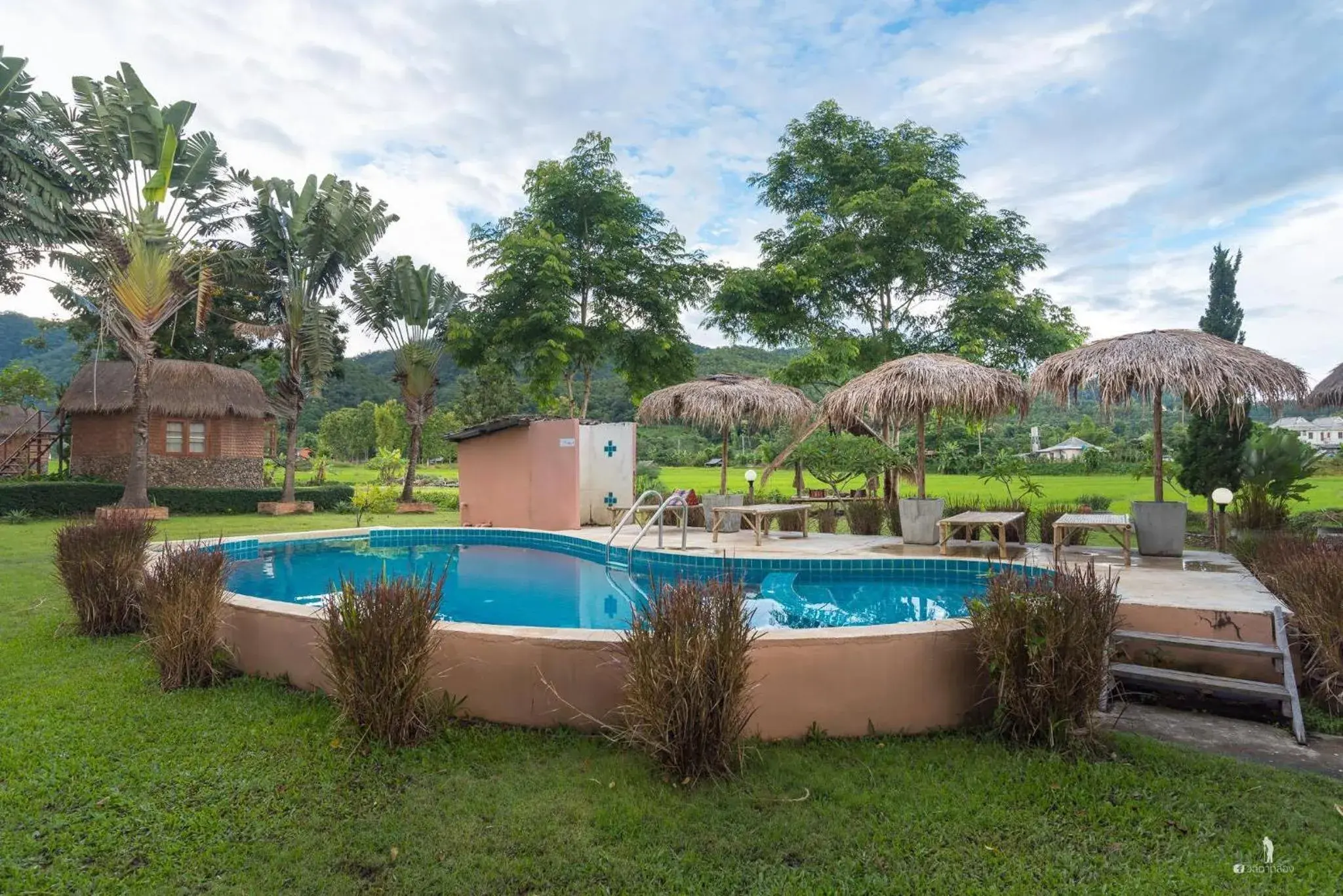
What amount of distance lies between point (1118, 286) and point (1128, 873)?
20.0 meters

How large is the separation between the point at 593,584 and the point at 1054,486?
20.8 meters

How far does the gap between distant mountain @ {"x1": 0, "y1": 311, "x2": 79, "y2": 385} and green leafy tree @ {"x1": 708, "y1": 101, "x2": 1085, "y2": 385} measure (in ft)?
138

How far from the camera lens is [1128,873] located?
2184mm

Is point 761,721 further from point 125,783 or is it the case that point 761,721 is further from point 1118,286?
point 1118,286

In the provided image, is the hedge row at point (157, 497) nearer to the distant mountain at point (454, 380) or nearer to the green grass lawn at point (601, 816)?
the distant mountain at point (454, 380)

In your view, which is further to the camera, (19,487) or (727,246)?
(727,246)

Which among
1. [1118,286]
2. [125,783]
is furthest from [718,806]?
[1118,286]

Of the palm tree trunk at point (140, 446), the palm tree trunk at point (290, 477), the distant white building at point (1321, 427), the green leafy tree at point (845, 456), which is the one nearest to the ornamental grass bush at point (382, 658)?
the green leafy tree at point (845, 456)

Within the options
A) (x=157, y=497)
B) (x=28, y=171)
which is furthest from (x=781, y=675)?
(x=157, y=497)

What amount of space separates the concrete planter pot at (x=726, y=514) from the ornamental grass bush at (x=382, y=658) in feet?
24.4

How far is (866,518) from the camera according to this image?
10.2 m

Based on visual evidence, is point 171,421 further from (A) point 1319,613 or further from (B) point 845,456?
(A) point 1319,613

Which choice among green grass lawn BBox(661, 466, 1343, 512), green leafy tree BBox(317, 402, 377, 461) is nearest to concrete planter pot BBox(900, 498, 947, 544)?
green grass lawn BBox(661, 466, 1343, 512)

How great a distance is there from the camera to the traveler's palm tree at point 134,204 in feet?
43.8
